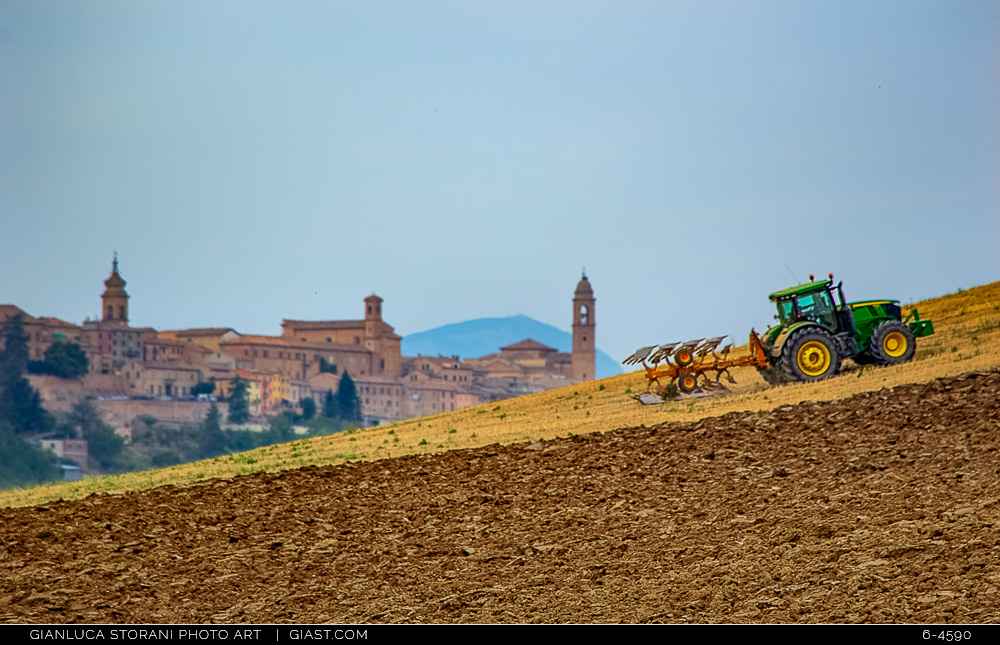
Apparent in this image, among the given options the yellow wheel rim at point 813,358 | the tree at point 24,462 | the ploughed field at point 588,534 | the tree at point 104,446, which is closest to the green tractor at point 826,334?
the yellow wheel rim at point 813,358

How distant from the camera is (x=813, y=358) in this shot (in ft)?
82.6

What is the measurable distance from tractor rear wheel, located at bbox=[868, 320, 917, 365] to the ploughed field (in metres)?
5.69

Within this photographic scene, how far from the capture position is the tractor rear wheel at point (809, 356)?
25.0 m

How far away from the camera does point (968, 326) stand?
2952 cm

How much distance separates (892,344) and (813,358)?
1857 millimetres

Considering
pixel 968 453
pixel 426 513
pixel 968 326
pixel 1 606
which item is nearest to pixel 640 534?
pixel 426 513

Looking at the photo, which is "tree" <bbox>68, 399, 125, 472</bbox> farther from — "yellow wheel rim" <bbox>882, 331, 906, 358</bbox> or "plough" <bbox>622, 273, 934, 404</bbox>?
"yellow wheel rim" <bbox>882, 331, 906, 358</bbox>

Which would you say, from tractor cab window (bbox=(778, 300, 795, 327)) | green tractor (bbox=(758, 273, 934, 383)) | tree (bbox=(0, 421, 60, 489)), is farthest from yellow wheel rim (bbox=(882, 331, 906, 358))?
tree (bbox=(0, 421, 60, 489))

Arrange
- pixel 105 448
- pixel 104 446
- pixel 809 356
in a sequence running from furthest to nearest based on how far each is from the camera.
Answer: pixel 105 448
pixel 104 446
pixel 809 356

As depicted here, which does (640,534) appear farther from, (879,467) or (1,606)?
(1,606)

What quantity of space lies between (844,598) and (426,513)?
6269mm

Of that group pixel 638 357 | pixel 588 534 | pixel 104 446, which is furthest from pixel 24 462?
pixel 588 534

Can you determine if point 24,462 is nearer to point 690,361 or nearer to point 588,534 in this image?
point 690,361
